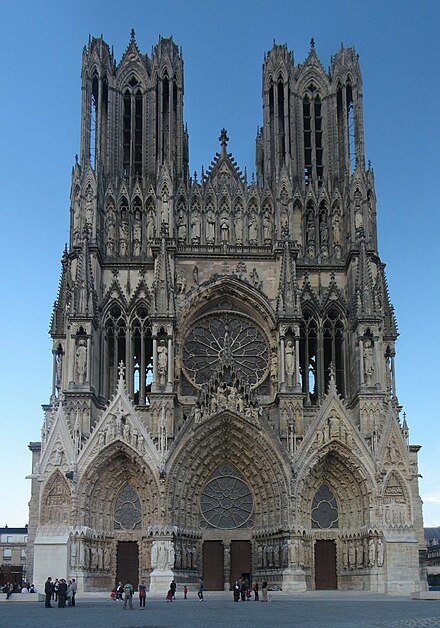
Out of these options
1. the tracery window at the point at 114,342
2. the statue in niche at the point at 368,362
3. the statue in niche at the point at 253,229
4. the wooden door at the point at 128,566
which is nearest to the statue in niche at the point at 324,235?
the statue in niche at the point at 253,229

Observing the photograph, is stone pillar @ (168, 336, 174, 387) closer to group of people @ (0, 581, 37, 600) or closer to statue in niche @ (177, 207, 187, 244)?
statue in niche @ (177, 207, 187, 244)

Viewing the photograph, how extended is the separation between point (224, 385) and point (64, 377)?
704cm

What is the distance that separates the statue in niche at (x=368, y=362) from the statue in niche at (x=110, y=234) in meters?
12.4

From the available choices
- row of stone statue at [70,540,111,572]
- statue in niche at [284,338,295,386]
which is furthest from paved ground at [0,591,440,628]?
statue in niche at [284,338,295,386]

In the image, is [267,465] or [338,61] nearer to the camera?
[267,465]

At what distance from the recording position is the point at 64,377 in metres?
41.5

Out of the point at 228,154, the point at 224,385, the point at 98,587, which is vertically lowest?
the point at 98,587

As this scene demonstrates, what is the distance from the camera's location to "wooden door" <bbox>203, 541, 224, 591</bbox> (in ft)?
132

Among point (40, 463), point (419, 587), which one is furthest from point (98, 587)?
point (419, 587)

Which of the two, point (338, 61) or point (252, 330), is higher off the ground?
point (338, 61)

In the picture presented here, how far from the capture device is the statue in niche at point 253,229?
44.4m

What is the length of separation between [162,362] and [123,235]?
23.5 feet

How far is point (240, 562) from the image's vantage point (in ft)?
133

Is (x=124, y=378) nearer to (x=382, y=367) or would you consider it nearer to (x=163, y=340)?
(x=163, y=340)
